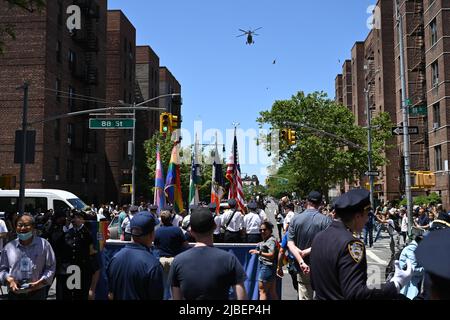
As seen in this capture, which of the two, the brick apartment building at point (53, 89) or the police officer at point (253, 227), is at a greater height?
the brick apartment building at point (53, 89)

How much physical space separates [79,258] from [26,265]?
1.62 m

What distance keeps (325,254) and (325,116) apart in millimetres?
39957

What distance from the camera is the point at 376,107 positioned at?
199ft

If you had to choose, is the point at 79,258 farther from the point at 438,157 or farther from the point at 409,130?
the point at 438,157

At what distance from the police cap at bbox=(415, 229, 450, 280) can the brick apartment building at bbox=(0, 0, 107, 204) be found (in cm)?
3483

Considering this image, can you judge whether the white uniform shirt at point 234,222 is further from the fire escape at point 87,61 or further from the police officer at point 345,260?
the fire escape at point 87,61

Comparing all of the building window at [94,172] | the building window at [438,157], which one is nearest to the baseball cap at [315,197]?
the building window at [438,157]

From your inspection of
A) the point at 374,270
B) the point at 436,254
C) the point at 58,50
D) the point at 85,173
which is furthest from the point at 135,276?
the point at 85,173

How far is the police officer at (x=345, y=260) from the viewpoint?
325cm

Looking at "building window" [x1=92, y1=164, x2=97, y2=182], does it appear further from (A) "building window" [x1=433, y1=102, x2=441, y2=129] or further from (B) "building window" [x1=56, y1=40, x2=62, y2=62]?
(A) "building window" [x1=433, y1=102, x2=441, y2=129]

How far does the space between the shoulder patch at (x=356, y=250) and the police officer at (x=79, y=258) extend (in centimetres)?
526

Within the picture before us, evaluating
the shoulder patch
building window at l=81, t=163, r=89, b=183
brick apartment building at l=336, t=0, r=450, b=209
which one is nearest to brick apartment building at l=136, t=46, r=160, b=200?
building window at l=81, t=163, r=89, b=183

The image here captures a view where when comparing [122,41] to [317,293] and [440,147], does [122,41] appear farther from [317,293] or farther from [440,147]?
[317,293]

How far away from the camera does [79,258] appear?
7.70 meters
